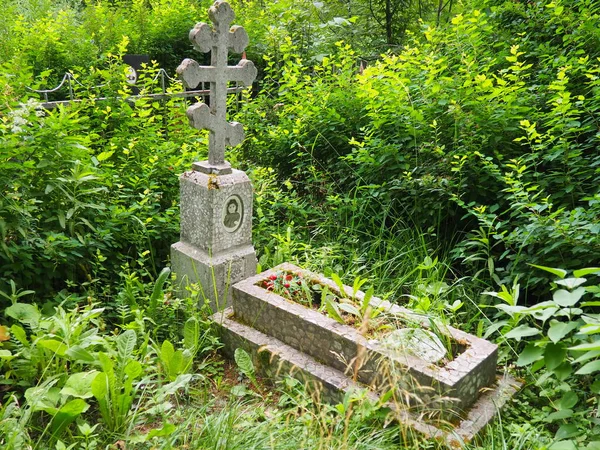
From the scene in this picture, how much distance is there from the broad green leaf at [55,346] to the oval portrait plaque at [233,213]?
1.29 meters

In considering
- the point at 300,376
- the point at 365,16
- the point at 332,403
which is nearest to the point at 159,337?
the point at 300,376

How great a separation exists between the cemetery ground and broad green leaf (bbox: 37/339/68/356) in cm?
1

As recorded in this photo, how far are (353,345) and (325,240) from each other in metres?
1.65

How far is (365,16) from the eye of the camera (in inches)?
311

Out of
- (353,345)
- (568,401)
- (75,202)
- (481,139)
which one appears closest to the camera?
(568,401)

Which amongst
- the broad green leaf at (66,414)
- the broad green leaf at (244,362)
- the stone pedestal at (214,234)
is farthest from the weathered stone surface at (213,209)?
the broad green leaf at (66,414)

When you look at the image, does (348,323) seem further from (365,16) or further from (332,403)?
(365,16)

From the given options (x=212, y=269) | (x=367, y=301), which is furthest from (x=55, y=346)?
(x=367, y=301)

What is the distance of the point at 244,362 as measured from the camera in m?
3.20

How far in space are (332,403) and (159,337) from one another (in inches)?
46.0

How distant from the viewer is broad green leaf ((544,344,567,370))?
228cm

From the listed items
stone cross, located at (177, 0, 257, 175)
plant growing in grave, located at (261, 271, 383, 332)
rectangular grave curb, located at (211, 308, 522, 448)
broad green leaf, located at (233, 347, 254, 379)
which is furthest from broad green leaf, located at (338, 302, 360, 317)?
stone cross, located at (177, 0, 257, 175)

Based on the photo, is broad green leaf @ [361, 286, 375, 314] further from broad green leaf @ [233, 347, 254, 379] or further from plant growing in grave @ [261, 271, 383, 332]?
broad green leaf @ [233, 347, 254, 379]

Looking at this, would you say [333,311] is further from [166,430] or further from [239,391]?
[166,430]
